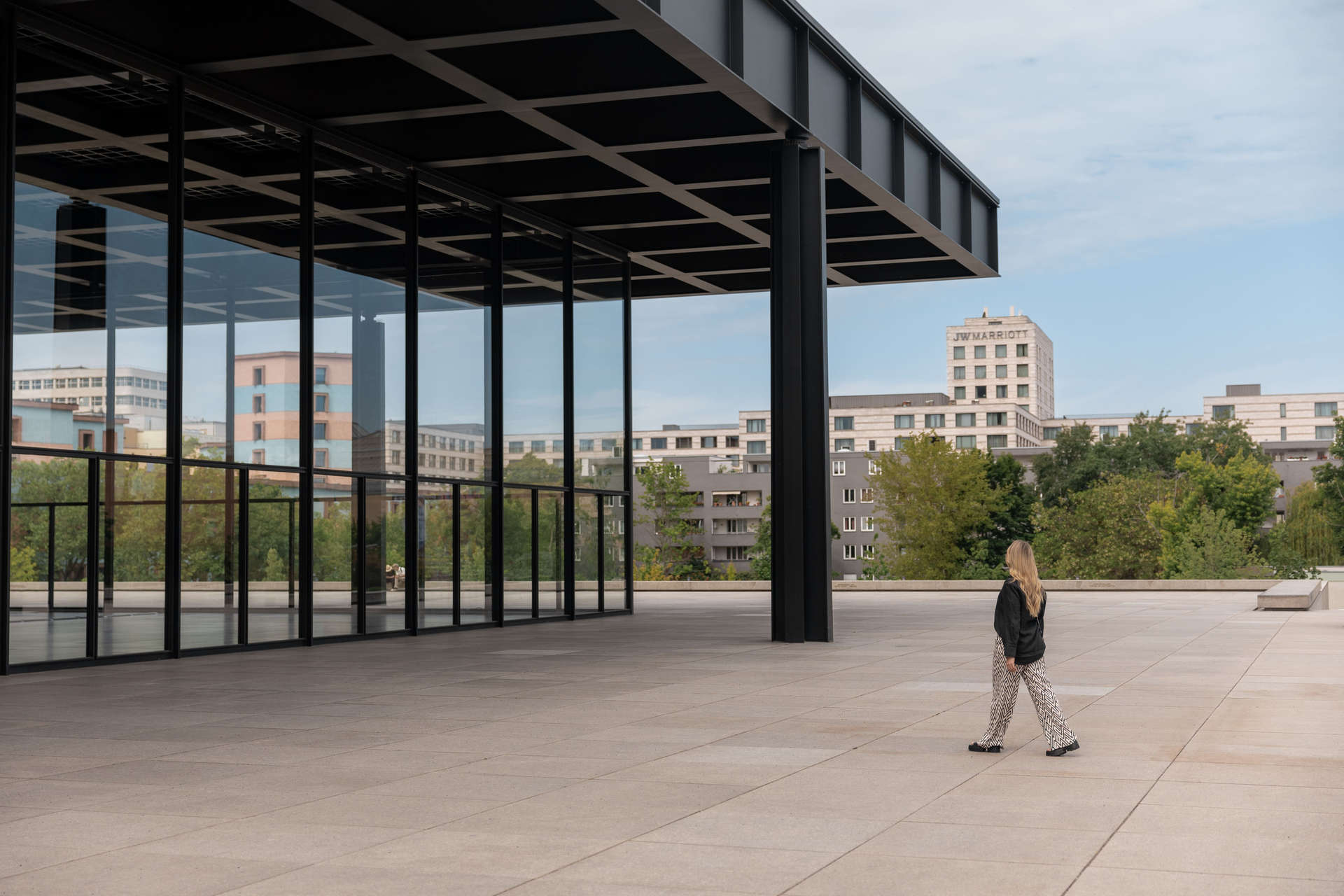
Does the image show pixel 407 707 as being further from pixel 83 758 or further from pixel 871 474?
pixel 871 474

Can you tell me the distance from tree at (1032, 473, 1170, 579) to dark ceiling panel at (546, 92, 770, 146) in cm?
3930

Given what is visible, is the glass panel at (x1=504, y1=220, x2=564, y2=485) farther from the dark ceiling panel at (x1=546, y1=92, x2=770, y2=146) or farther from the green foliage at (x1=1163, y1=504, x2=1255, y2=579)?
the green foliage at (x1=1163, y1=504, x2=1255, y2=579)

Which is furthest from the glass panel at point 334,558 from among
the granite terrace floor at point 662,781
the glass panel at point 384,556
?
the granite terrace floor at point 662,781

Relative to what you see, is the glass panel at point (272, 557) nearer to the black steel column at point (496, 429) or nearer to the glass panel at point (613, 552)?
the black steel column at point (496, 429)

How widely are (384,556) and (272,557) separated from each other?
2.57m

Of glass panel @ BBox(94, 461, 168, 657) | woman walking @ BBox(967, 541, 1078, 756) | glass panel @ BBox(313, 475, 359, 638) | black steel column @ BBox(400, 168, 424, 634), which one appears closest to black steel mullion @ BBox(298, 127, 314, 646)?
glass panel @ BBox(313, 475, 359, 638)

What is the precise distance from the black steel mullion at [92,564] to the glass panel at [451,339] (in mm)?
5981

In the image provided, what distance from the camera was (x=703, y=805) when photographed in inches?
298

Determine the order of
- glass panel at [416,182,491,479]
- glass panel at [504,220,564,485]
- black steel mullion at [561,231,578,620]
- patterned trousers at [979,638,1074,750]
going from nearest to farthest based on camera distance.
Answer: patterned trousers at [979,638,1074,750] → glass panel at [416,182,491,479] → glass panel at [504,220,564,485] → black steel mullion at [561,231,578,620]

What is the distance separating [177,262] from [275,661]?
5233 mm

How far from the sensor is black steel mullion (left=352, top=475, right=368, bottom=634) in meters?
21.1

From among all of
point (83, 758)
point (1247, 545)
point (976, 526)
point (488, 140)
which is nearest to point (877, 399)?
point (976, 526)

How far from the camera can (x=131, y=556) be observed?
56.2 feet

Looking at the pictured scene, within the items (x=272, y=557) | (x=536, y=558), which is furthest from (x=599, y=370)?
(x=272, y=557)
